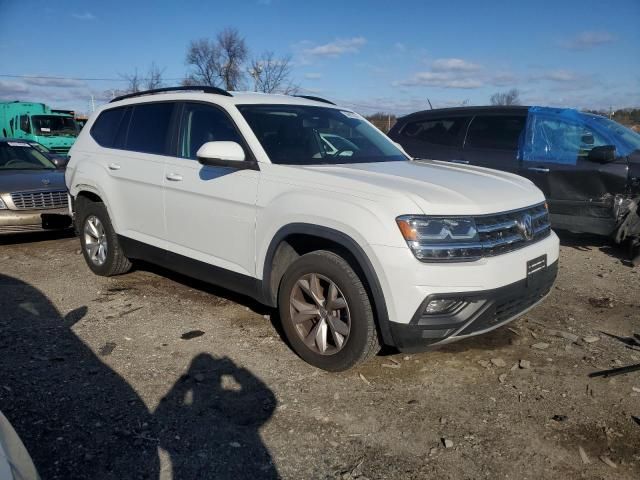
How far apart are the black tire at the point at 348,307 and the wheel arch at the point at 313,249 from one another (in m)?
0.07

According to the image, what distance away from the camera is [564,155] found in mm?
6727

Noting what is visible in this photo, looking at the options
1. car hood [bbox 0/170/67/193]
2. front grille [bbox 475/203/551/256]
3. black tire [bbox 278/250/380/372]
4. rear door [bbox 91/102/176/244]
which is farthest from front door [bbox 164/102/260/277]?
car hood [bbox 0/170/67/193]

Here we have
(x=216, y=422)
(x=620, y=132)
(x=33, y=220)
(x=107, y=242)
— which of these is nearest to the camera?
(x=216, y=422)

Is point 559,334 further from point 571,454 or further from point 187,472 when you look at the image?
point 187,472

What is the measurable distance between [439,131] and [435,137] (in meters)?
0.10

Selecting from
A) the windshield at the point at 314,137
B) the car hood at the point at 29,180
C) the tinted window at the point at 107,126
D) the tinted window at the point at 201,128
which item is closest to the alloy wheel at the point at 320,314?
the windshield at the point at 314,137

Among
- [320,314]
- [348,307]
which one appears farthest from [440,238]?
[320,314]

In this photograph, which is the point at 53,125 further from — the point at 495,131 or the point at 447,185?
the point at 447,185

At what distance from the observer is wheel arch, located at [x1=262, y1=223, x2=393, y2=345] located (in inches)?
125

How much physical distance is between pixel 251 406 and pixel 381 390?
32.2 inches

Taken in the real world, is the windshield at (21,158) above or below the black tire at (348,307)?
above

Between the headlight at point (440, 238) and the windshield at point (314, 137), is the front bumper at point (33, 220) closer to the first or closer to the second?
the windshield at point (314, 137)

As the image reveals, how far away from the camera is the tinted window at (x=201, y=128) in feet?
13.9

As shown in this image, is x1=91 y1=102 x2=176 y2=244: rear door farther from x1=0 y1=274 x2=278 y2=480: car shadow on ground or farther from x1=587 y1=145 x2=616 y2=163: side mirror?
x1=587 y1=145 x2=616 y2=163: side mirror
